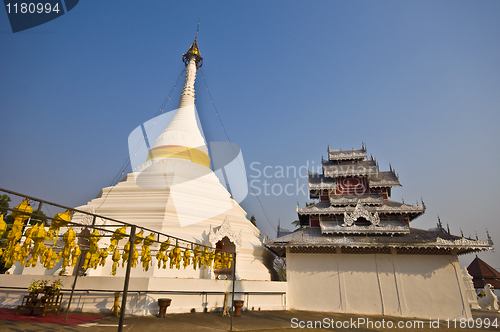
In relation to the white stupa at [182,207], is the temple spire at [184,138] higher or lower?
higher

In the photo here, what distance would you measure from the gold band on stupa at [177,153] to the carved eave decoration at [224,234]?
8519 millimetres

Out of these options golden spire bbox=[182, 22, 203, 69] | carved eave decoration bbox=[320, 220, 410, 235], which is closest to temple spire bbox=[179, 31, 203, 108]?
golden spire bbox=[182, 22, 203, 69]

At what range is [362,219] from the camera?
1805 centimetres

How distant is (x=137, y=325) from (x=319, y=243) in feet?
34.7

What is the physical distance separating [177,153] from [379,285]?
17.4 meters

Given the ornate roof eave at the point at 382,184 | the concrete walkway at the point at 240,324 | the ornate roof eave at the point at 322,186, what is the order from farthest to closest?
the ornate roof eave at the point at 322,186 < the ornate roof eave at the point at 382,184 < the concrete walkway at the point at 240,324

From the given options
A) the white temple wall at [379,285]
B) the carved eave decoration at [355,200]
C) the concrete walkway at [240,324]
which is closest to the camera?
the concrete walkway at [240,324]

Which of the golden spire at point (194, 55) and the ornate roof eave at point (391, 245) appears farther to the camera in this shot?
the golden spire at point (194, 55)

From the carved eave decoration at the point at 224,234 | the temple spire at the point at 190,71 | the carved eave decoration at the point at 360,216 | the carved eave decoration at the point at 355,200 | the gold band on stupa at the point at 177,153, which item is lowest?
the carved eave decoration at the point at 224,234

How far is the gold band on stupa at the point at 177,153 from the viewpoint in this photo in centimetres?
2252

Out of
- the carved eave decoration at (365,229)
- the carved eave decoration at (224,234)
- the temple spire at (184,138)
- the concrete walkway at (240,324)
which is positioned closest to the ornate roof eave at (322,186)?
the carved eave decoration at (365,229)

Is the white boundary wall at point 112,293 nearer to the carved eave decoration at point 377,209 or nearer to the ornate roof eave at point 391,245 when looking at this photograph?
the ornate roof eave at point 391,245

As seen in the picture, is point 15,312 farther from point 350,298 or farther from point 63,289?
point 350,298

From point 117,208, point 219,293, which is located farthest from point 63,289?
point 219,293
